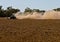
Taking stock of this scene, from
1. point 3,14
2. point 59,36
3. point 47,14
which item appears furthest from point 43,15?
point 59,36

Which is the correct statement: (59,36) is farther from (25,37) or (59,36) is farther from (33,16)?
(33,16)

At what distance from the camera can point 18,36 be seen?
598 inches

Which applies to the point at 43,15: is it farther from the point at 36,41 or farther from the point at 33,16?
the point at 36,41

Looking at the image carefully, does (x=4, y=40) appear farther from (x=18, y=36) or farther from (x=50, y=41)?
(x=50, y=41)

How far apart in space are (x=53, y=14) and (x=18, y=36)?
36.8 m

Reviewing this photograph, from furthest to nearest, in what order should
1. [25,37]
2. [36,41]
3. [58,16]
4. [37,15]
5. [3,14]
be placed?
1. [3,14]
2. [37,15]
3. [58,16]
4. [25,37]
5. [36,41]

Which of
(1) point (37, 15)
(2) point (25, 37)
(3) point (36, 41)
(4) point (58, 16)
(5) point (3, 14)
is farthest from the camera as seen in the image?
(5) point (3, 14)

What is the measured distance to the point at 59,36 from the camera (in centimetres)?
→ 1535

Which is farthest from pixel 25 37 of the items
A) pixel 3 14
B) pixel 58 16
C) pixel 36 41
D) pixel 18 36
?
pixel 3 14

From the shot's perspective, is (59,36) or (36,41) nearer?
(36,41)

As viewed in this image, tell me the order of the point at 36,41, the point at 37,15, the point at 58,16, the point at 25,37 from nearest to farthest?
the point at 36,41 → the point at 25,37 → the point at 58,16 → the point at 37,15

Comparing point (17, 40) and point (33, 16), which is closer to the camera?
point (17, 40)

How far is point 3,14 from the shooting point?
66.6 m

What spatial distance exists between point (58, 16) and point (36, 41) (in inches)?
1461
